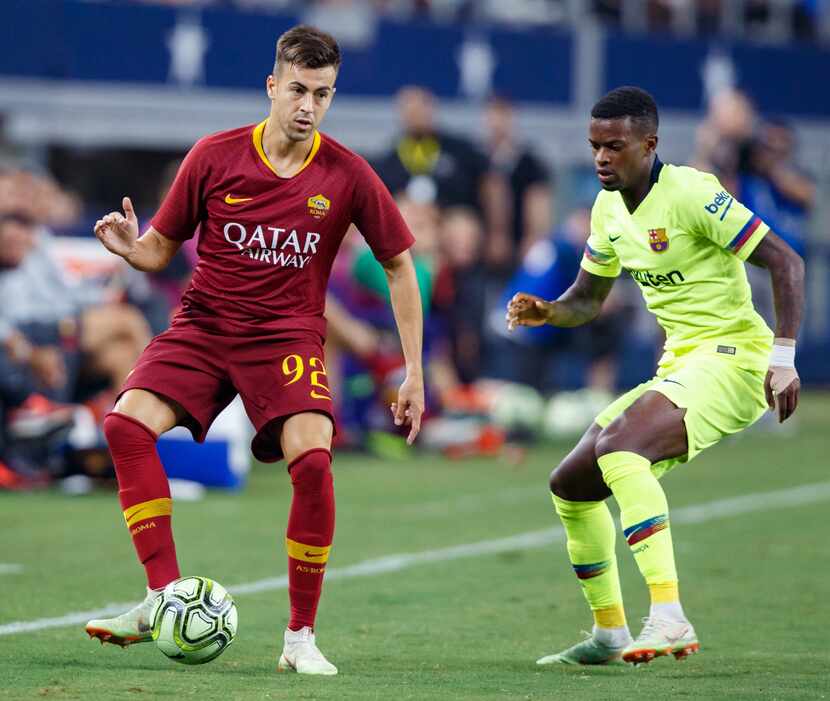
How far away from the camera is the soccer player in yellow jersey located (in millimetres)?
6328

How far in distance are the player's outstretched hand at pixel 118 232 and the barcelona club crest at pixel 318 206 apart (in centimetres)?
62

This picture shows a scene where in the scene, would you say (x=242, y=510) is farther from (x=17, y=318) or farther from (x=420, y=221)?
(x=420, y=221)

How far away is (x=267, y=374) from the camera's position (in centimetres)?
641

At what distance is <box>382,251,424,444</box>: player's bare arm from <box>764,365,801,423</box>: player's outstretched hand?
1226 millimetres

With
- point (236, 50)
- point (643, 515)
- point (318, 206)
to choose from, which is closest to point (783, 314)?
point (643, 515)

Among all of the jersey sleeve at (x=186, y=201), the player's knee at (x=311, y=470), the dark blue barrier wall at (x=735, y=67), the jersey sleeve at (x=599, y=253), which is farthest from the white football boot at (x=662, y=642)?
the dark blue barrier wall at (x=735, y=67)

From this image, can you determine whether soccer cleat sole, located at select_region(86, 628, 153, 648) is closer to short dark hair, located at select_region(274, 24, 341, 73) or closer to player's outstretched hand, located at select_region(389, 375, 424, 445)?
player's outstretched hand, located at select_region(389, 375, 424, 445)

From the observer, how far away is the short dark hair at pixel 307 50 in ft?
20.7

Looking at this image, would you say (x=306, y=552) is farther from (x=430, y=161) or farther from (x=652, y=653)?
(x=430, y=161)

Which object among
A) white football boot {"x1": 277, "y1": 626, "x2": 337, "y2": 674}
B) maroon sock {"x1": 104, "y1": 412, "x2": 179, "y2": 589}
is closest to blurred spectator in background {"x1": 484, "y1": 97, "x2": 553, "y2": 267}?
maroon sock {"x1": 104, "y1": 412, "x2": 179, "y2": 589}

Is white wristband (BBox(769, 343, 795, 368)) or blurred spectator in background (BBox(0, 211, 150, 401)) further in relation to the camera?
blurred spectator in background (BBox(0, 211, 150, 401))

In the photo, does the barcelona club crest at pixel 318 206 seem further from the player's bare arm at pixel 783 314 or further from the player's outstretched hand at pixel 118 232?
the player's bare arm at pixel 783 314

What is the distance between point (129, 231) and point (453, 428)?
9741 millimetres

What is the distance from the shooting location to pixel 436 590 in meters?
8.66
